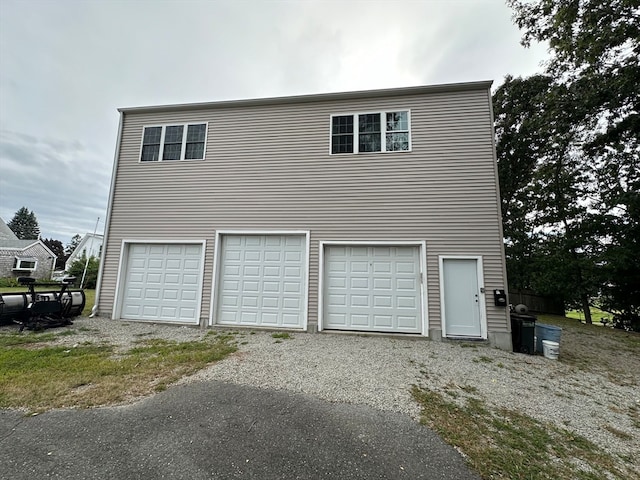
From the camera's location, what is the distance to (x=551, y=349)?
532cm

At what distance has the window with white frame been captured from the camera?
71.6 feet

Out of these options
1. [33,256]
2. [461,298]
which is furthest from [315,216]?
[33,256]

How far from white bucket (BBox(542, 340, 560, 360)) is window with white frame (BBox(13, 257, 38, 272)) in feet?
110

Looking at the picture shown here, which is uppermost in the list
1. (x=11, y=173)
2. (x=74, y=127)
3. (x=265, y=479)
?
(x=11, y=173)

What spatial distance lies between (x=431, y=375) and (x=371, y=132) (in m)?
5.97

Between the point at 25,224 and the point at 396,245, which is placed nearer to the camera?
the point at 396,245

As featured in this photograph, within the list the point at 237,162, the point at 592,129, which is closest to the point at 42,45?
the point at 237,162

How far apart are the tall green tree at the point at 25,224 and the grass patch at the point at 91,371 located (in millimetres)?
66117

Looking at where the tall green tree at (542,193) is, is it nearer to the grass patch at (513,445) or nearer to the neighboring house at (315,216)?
the neighboring house at (315,216)

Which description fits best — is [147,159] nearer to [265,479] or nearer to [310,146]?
[310,146]

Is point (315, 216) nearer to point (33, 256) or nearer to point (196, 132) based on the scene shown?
point (196, 132)

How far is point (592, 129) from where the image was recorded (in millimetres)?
10195

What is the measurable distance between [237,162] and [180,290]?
3938 mm

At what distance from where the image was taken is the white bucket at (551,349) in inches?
208
